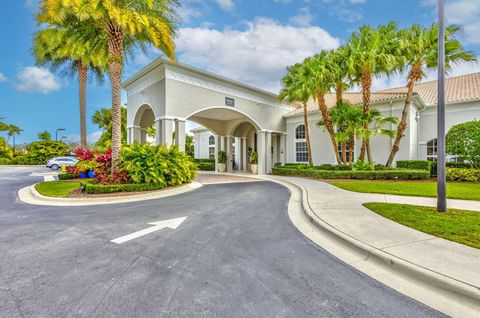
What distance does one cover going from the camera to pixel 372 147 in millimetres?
18234

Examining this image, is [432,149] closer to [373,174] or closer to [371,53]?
[373,174]

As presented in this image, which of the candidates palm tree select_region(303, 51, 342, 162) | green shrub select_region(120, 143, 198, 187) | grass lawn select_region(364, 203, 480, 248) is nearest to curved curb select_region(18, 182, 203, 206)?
green shrub select_region(120, 143, 198, 187)

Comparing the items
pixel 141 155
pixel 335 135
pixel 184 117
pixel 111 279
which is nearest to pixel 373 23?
pixel 335 135

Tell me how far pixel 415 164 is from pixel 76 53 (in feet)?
73.8

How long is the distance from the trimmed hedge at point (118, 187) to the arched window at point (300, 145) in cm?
1506

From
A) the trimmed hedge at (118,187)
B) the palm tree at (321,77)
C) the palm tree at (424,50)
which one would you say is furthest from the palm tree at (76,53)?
the palm tree at (424,50)

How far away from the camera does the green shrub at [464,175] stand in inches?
480

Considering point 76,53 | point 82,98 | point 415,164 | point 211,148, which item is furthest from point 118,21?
point 211,148

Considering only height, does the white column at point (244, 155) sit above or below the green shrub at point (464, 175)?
above

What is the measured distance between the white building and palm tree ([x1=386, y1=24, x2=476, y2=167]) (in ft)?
7.68

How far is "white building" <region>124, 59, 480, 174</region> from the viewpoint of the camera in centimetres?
1425

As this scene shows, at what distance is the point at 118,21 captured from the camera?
366 inches

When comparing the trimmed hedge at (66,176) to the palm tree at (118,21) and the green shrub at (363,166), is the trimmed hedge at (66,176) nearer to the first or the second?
the palm tree at (118,21)

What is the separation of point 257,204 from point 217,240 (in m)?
3.54
